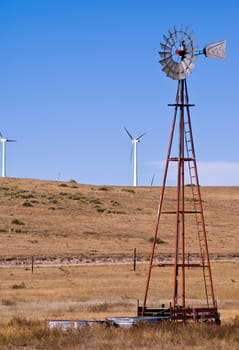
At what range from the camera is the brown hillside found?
68062mm

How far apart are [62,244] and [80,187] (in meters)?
46.2

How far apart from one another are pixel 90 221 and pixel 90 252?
18178 mm

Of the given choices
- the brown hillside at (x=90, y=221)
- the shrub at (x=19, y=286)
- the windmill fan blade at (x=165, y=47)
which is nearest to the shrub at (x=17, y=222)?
the brown hillside at (x=90, y=221)

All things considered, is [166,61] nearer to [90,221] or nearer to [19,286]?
[19,286]

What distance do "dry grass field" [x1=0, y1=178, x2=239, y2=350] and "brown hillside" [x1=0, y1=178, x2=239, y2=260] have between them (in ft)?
0.27

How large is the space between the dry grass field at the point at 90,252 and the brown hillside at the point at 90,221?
3.2 inches

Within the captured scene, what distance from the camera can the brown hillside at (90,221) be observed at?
68.1 metres

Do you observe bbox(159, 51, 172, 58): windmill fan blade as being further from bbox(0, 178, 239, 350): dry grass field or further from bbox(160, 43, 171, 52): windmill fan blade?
bbox(0, 178, 239, 350): dry grass field

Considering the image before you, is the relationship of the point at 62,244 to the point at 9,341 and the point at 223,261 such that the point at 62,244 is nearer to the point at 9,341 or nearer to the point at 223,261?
the point at 223,261

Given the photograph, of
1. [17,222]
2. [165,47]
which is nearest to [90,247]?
[17,222]

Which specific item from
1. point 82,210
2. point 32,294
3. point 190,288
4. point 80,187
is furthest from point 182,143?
point 80,187

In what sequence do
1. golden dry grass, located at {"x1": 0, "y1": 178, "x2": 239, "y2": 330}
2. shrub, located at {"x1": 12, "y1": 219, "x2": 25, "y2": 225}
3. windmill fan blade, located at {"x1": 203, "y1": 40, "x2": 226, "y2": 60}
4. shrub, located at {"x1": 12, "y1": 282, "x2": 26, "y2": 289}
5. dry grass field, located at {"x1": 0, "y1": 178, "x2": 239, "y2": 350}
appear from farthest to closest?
1. shrub, located at {"x1": 12, "y1": 219, "x2": 25, "y2": 225}
2. shrub, located at {"x1": 12, "y1": 282, "x2": 26, "y2": 289}
3. golden dry grass, located at {"x1": 0, "y1": 178, "x2": 239, "y2": 330}
4. dry grass field, located at {"x1": 0, "y1": 178, "x2": 239, "y2": 350}
5. windmill fan blade, located at {"x1": 203, "y1": 40, "x2": 226, "y2": 60}

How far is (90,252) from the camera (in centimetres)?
6606

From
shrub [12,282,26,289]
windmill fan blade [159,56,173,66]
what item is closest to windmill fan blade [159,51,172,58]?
windmill fan blade [159,56,173,66]
